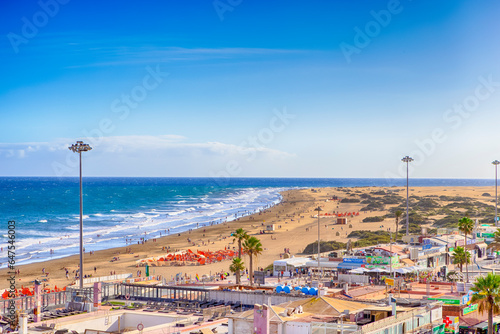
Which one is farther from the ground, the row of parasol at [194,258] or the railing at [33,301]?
the railing at [33,301]

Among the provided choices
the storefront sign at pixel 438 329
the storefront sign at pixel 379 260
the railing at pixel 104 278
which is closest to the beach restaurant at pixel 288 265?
the storefront sign at pixel 379 260

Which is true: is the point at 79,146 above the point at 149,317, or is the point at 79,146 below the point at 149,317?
above

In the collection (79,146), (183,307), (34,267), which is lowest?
(34,267)

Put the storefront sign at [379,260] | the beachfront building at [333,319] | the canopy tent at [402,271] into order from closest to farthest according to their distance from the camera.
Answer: the beachfront building at [333,319]
the canopy tent at [402,271]
the storefront sign at [379,260]

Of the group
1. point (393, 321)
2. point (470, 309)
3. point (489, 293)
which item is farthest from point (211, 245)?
point (393, 321)

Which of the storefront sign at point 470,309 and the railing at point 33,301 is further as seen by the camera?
the storefront sign at point 470,309

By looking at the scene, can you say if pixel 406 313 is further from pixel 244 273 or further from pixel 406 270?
pixel 244 273

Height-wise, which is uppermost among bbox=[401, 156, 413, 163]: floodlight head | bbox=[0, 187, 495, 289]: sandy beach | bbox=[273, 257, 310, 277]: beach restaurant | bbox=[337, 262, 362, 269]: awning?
bbox=[401, 156, 413, 163]: floodlight head

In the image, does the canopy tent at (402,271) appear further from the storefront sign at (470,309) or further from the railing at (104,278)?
the railing at (104,278)

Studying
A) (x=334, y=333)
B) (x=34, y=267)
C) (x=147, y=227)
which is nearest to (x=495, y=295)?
(x=334, y=333)

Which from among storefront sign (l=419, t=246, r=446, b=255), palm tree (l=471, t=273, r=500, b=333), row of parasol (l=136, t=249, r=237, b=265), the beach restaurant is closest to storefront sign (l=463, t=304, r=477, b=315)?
palm tree (l=471, t=273, r=500, b=333)

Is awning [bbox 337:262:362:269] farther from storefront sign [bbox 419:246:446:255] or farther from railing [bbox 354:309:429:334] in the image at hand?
railing [bbox 354:309:429:334]
